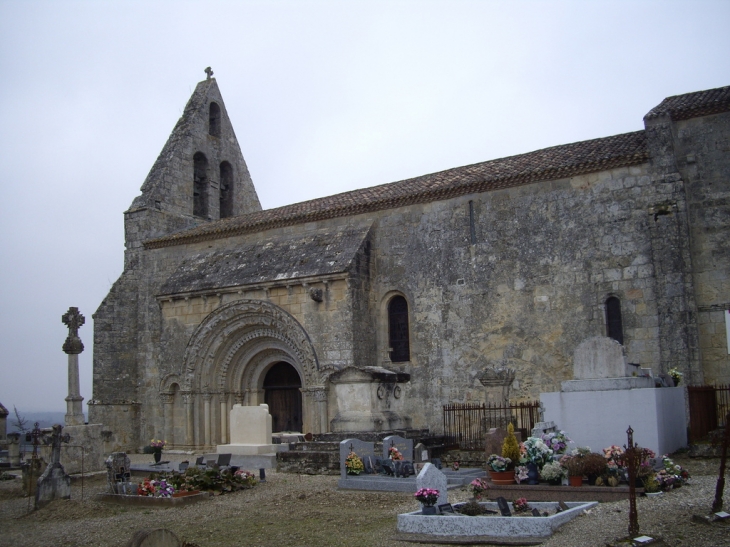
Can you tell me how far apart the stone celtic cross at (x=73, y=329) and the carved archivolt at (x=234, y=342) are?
4.26m

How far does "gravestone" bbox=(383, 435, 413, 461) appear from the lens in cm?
1267

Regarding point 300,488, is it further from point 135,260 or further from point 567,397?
point 135,260

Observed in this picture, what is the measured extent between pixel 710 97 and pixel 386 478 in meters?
10.5

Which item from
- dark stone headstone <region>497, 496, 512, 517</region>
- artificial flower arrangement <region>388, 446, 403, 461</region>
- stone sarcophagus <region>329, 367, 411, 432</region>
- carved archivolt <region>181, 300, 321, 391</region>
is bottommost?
dark stone headstone <region>497, 496, 512, 517</region>

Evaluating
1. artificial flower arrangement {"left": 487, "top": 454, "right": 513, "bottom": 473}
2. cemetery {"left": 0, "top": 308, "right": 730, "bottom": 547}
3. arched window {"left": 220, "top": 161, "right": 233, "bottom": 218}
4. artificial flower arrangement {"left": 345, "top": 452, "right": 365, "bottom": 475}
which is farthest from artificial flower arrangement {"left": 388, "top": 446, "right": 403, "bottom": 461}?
→ arched window {"left": 220, "top": 161, "right": 233, "bottom": 218}

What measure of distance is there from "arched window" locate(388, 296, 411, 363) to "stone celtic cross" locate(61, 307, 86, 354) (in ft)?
23.8

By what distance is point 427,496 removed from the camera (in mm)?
8188

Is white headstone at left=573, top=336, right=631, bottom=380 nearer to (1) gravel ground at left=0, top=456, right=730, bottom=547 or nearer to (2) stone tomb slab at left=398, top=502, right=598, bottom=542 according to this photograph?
(1) gravel ground at left=0, top=456, right=730, bottom=547

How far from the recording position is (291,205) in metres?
21.6

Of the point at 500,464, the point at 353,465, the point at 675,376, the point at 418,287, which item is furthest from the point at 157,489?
→ the point at 675,376

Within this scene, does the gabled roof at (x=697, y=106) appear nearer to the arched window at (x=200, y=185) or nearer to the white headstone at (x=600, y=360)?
the white headstone at (x=600, y=360)

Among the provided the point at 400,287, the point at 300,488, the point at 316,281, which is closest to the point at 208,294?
the point at 316,281

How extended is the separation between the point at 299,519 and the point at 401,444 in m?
3.99

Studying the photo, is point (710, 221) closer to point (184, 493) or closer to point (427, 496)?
point (427, 496)
